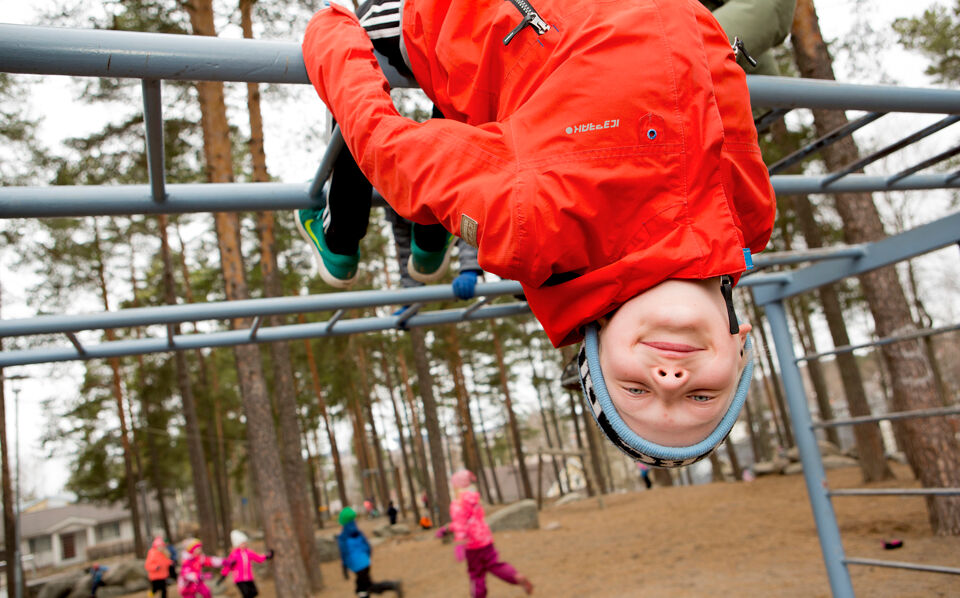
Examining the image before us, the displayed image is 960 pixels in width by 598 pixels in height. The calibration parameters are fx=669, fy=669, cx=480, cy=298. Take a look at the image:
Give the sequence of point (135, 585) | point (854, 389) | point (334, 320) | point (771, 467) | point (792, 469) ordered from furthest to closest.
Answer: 1. point (135, 585)
2. point (771, 467)
3. point (792, 469)
4. point (854, 389)
5. point (334, 320)

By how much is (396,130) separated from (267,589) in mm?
13126

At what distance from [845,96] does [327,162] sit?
4.40 ft

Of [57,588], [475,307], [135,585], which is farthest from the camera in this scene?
[135,585]

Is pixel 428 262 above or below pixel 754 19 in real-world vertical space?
below

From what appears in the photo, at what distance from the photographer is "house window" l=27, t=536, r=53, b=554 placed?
45.0 m

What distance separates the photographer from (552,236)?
0.93 metres

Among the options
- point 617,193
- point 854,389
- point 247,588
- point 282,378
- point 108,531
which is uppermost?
point 282,378

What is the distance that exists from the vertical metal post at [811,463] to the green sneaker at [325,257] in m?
2.97

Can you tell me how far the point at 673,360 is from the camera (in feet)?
3.13

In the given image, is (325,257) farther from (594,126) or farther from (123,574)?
(123,574)

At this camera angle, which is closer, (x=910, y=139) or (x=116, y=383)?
(x=910, y=139)

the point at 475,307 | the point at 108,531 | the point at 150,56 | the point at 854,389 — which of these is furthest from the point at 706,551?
the point at 108,531

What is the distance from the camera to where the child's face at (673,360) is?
95 centimetres

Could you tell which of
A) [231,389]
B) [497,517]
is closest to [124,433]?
[231,389]
